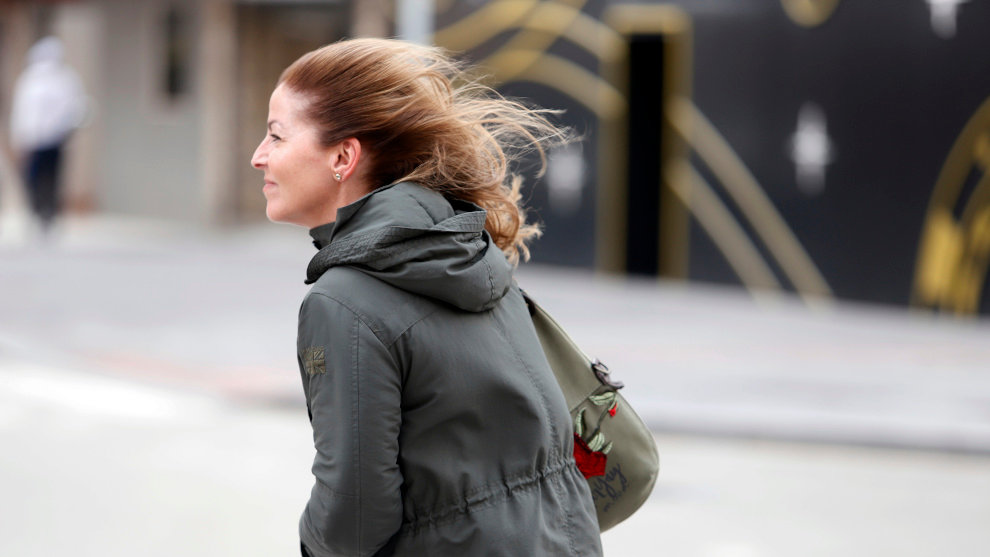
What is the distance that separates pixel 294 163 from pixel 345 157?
0.08 m

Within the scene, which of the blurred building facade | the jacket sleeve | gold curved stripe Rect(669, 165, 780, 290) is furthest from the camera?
gold curved stripe Rect(669, 165, 780, 290)

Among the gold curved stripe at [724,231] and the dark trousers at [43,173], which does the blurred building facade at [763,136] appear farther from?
the dark trousers at [43,173]

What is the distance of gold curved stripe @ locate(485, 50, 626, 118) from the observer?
1348 centimetres

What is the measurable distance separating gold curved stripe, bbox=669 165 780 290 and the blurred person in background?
22.5 feet

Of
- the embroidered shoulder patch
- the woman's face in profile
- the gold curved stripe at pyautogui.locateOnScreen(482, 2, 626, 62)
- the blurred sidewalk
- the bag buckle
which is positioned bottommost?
the blurred sidewalk

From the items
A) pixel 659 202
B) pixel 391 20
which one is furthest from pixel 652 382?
pixel 391 20

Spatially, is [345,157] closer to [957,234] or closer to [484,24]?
[957,234]

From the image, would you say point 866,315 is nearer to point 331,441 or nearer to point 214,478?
point 214,478

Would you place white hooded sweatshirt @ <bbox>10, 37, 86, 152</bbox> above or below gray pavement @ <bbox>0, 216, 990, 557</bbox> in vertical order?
above

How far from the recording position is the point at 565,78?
45.1ft

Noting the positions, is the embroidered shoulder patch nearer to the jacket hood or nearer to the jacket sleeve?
the jacket sleeve

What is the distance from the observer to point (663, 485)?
6320 millimetres

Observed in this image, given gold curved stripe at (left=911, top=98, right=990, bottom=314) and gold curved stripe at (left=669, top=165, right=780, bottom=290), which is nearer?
gold curved stripe at (left=911, top=98, right=990, bottom=314)

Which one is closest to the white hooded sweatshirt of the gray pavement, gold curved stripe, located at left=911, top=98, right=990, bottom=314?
the gray pavement
